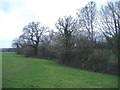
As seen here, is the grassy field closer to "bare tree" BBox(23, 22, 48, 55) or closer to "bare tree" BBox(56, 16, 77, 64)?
"bare tree" BBox(56, 16, 77, 64)

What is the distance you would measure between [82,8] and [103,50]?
9.61 m

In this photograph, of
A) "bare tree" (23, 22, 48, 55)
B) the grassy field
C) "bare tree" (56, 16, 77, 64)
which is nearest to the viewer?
the grassy field

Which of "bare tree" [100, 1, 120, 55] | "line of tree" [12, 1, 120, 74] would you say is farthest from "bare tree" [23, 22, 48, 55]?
"bare tree" [100, 1, 120, 55]

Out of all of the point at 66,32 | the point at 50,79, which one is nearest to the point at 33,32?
the point at 66,32

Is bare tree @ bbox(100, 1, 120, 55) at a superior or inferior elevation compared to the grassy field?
superior

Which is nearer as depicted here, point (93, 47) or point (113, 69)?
point (113, 69)

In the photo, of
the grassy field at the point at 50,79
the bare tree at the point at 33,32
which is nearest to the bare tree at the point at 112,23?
the grassy field at the point at 50,79

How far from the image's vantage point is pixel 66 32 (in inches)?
1308

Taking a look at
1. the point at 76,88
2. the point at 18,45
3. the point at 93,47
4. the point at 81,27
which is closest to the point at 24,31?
the point at 18,45

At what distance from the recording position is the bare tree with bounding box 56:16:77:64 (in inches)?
1278

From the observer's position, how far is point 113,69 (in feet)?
77.4

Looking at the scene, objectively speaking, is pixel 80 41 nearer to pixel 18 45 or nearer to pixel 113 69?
pixel 113 69

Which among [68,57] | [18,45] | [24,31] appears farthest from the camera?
[18,45]

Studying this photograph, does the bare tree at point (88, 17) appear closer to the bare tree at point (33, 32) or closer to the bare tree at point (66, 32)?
the bare tree at point (66, 32)
